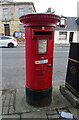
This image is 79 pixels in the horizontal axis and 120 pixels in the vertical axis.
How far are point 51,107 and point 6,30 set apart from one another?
24.0 metres

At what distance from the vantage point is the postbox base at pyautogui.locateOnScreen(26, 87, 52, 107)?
2.45 meters

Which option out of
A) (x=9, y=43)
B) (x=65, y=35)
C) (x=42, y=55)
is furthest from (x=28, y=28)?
(x=65, y=35)

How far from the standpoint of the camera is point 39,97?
246cm

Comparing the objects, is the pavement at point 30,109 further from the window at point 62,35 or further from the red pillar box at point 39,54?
the window at point 62,35

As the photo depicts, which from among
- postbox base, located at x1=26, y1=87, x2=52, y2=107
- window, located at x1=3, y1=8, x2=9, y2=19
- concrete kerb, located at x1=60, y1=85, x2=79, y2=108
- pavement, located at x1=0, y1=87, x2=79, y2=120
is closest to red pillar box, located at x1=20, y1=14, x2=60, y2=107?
postbox base, located at x1=26, y1=87, x2=52, y2=107

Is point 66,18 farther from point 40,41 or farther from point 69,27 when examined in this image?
point 40,41

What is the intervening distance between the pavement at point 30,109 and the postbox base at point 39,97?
0.28 ft

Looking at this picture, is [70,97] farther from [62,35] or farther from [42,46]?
[62,35]

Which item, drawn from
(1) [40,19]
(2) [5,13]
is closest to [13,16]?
(2) [5,13]

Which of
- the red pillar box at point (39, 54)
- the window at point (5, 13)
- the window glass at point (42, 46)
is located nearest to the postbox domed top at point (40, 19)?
the red pillar box at point (39, 54)

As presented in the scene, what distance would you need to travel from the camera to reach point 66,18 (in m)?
23.8

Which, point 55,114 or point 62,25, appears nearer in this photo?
point 55,114

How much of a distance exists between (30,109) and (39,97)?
0.33 meters

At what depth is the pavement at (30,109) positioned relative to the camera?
7.44 ft
